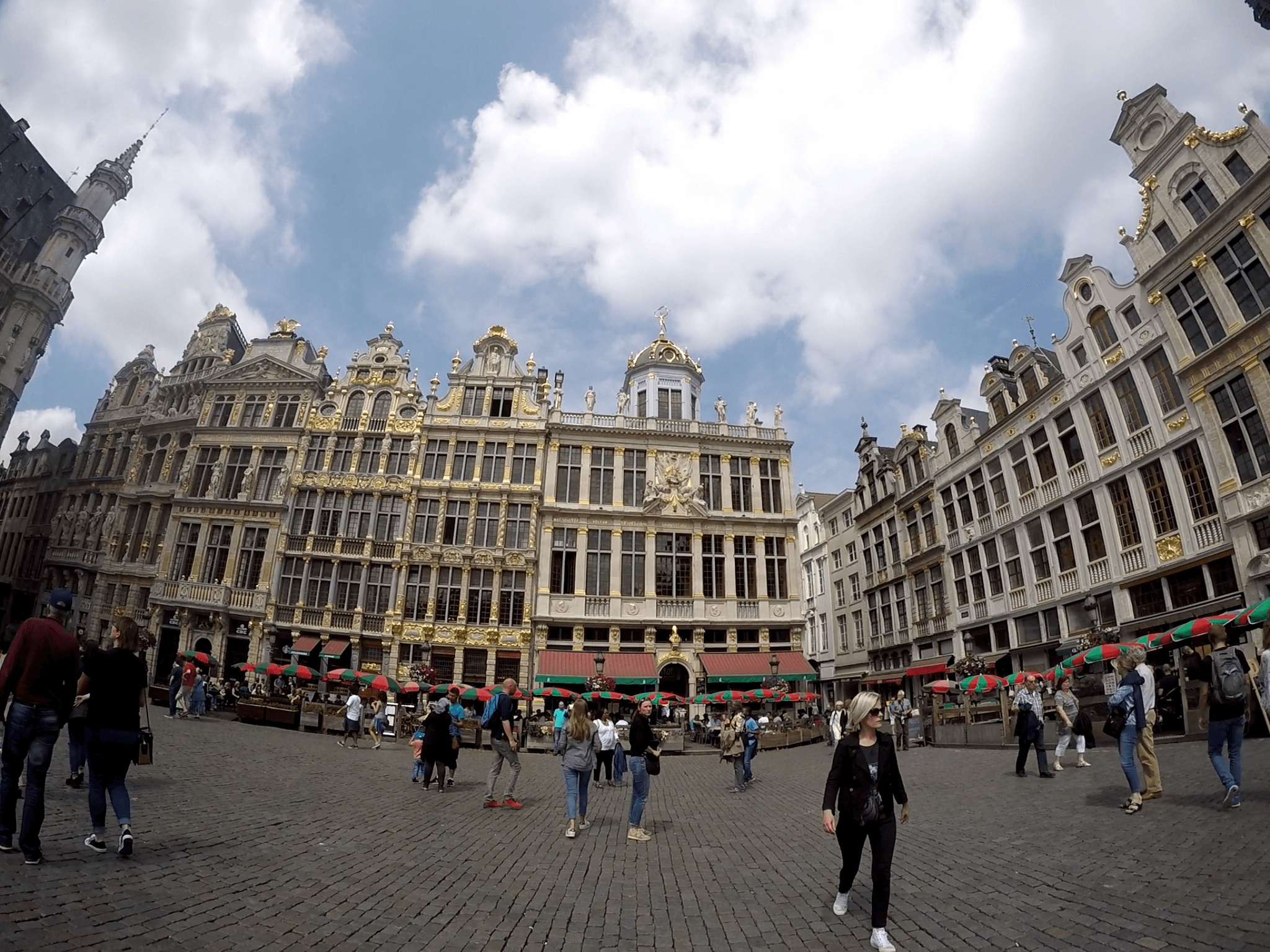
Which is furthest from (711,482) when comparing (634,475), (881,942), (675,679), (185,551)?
(881,942)

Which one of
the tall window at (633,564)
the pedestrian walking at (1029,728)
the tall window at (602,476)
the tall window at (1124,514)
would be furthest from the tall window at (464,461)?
the tall window at (1124,514)

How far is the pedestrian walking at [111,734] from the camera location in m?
5.53

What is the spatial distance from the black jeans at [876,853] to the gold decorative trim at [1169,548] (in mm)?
24052

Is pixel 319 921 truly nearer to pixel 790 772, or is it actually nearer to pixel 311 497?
pixel 790 772

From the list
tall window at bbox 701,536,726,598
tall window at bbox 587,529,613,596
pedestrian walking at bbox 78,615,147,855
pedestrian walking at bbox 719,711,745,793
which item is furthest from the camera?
tall window at bbox 701,536,726,598

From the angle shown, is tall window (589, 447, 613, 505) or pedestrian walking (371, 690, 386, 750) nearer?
pedestrian walking (371, 690, 386, 750)

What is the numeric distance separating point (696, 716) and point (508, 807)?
23.1m

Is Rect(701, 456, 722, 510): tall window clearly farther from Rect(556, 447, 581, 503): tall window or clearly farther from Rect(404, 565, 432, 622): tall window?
Rect(404, 565, 432, 622): tall window

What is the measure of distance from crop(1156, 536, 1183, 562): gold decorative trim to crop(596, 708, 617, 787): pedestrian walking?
20.6m

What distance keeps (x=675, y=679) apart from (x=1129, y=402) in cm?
2357

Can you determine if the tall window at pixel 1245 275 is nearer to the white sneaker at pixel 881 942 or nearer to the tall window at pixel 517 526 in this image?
the white sneaker at pixel 881 942

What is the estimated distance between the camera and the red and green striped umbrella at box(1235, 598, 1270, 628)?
590 inches

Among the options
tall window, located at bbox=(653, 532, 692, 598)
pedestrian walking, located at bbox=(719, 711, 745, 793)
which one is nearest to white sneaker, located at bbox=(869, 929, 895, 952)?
pedestrian walking, located at bbox=(719, 711, 745, 793)

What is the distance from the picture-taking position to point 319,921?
463cm
